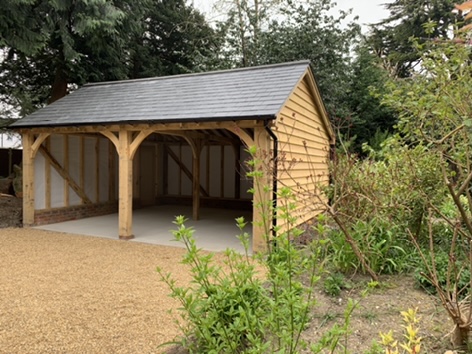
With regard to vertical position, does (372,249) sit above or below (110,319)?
above

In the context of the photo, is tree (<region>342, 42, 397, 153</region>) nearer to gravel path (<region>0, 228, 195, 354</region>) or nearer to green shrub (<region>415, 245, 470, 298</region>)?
green shrub (<region>415, 245, 470, 298</region>)

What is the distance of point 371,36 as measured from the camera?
65.7 ft

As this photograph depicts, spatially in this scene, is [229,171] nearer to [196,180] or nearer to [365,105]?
[196,180]

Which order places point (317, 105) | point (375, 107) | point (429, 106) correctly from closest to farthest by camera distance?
point (429, 106), point (317, 105), point (375, 107)

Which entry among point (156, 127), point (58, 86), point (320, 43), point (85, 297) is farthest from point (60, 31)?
point (320, 43)

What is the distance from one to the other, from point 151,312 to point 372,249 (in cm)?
267

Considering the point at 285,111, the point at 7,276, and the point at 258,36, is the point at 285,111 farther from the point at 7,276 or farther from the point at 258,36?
the point at 258,36

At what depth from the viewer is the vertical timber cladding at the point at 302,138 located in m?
6.90

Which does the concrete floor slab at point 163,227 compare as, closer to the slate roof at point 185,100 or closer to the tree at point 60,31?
the slate roof at point 185,100

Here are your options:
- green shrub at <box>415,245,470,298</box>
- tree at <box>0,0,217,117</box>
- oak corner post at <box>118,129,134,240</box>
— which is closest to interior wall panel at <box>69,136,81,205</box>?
tree at <box>0,0,217,117</box>

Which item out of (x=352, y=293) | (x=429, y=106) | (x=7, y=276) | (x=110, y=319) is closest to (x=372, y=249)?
(x=352, y=293)

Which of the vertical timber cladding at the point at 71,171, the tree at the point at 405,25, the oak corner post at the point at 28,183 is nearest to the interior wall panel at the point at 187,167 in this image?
the vertical timber cladding at the point at 71,171

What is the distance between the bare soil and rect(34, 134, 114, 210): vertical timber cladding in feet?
11.2

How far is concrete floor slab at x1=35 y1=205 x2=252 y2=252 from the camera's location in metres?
7.10
